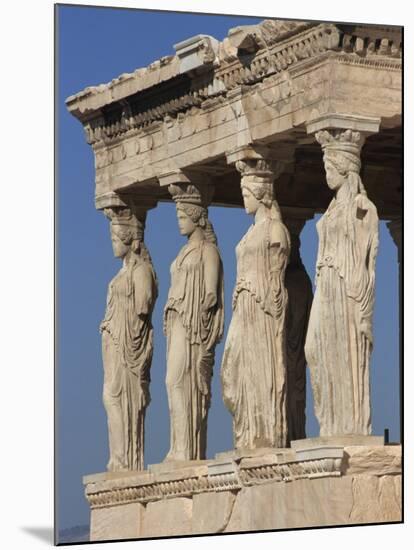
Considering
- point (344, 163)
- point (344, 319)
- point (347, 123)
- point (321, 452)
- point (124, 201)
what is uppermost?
point (124, 201)

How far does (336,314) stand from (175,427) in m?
4.27

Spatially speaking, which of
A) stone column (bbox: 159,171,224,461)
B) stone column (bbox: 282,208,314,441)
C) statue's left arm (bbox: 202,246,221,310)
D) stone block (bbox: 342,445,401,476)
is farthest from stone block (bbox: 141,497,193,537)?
stone block (bbox: 342,445,401,476)

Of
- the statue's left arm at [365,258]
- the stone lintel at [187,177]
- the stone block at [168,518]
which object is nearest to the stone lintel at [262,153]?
the stone lintel at [187,177]

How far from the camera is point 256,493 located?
37875mm

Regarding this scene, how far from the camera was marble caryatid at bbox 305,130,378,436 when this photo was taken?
1453 inches

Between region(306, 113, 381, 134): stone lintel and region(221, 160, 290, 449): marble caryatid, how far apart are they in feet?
5.55

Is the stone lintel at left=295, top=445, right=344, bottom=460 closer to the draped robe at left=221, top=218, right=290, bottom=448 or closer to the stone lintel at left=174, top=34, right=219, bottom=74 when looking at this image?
the draped robe at left=221, top=218, right=290, bottom=448

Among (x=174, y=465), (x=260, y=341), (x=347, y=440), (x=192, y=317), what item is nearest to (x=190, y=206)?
(x=192, y=317)

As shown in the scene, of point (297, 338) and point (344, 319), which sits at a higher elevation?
point (297, 338)

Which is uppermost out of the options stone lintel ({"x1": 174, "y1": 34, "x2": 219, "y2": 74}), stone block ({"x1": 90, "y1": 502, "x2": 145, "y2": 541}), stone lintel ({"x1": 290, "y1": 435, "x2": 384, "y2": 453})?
stone lintel ({"x1": 174, "y1": 34, "x2": 219, "y2": 74})

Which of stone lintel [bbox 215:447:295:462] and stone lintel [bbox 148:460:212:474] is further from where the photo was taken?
stone lintel [bbox 148:460:212:474]

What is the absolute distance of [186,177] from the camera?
40.7m

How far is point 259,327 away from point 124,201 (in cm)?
444

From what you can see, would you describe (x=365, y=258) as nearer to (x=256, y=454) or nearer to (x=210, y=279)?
(x=256, y=454)
